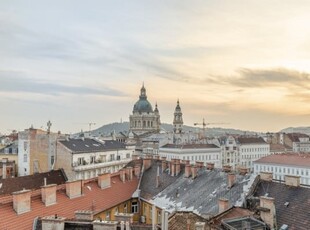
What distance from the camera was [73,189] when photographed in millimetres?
35781

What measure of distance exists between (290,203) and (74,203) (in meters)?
17.7

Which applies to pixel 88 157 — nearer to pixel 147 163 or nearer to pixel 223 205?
pixel 147 163

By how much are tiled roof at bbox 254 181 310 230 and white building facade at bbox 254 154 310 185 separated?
68.0 m

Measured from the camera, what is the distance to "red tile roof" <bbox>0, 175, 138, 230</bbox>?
27.3 m

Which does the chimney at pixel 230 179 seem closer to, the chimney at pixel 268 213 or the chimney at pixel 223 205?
the chimney at pixel 223 205

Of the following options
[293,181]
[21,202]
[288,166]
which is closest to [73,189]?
[21,202]

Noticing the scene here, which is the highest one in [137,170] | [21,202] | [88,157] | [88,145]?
[88,145]

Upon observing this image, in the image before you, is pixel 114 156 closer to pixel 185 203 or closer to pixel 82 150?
pixel 82 150

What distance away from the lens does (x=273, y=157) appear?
113 m

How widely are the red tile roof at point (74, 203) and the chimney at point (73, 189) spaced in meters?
0.35

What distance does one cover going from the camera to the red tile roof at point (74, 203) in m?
27.3

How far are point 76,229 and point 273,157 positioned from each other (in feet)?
324

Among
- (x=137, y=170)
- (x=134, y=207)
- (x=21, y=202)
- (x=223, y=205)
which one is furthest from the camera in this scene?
(x=137, y=170)

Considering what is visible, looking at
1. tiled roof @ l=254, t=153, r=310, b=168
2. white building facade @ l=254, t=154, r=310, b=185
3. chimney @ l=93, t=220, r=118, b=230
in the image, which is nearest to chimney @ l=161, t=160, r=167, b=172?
chimney @ l=93, t=220, r=118, b=230
